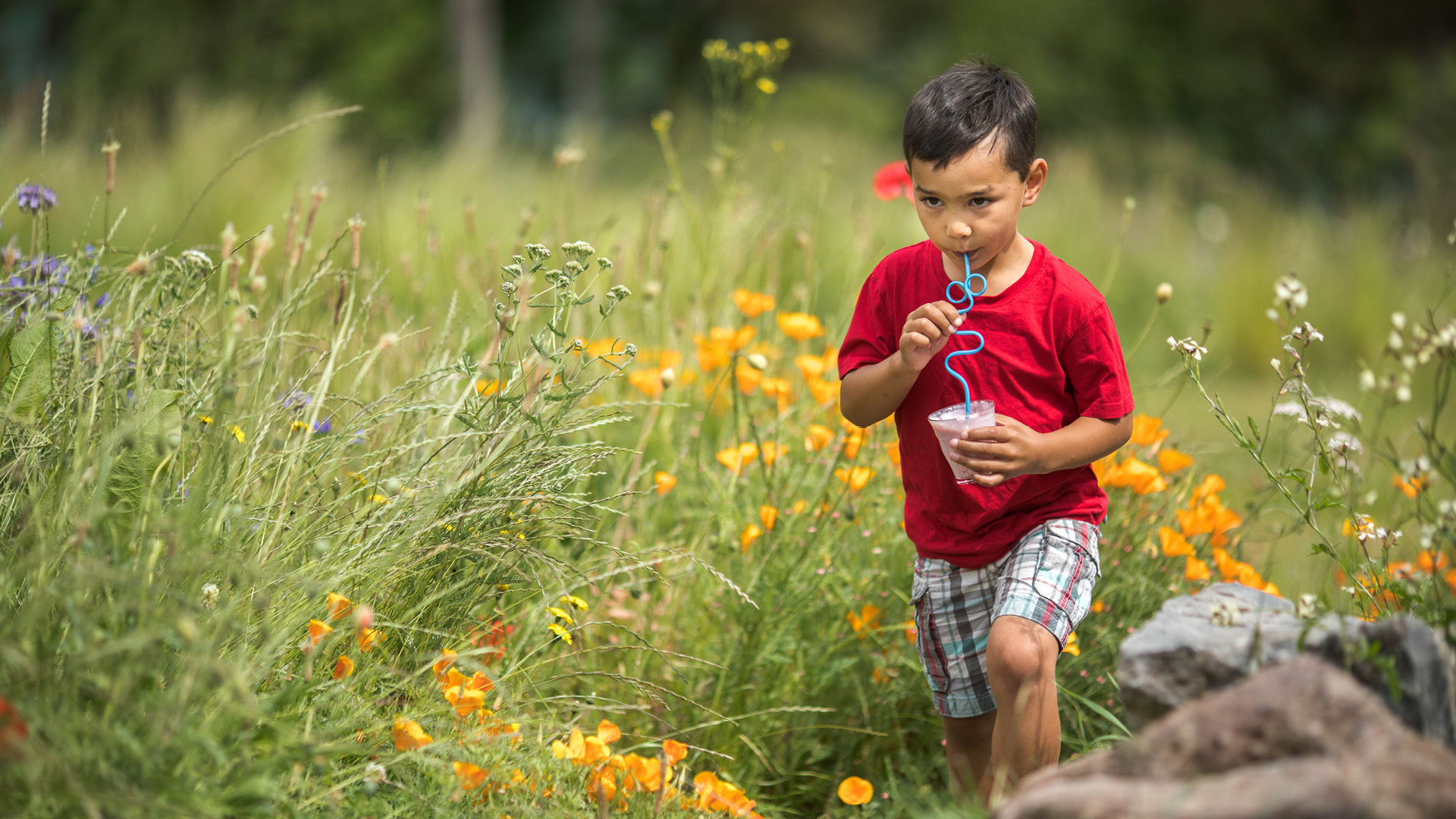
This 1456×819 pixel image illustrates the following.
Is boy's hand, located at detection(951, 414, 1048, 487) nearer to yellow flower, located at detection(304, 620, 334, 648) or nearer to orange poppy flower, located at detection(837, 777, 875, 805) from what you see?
orange poppy flower, located at detection(837, 777, 875, 805)

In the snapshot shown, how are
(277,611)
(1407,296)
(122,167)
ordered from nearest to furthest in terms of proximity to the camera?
(277,611) → (122,167) → (1407,296)

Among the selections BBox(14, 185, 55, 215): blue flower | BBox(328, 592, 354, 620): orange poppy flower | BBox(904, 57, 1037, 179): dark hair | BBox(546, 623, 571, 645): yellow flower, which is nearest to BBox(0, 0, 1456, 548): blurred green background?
BBox(14, 185, 55, 215): blue flower

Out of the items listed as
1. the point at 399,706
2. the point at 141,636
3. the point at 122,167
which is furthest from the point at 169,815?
the point at 122,167

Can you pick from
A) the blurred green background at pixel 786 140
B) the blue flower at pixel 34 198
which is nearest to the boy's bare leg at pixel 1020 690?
the blurred green background at pixel 786 140

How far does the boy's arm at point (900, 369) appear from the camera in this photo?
1775 millimetres

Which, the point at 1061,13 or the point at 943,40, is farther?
the point at 943,40

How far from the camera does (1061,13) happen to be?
16.2 m

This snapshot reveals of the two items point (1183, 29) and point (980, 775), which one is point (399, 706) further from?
point (1183, 29)

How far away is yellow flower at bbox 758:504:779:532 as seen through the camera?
2.29 metres

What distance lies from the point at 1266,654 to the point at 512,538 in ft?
3.85

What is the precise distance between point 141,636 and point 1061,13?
17.0 m

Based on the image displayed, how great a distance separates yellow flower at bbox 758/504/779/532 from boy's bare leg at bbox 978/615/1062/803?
603 millimetres

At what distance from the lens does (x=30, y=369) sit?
1869 millimetres

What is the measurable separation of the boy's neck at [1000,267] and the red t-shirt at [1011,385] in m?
0.02
